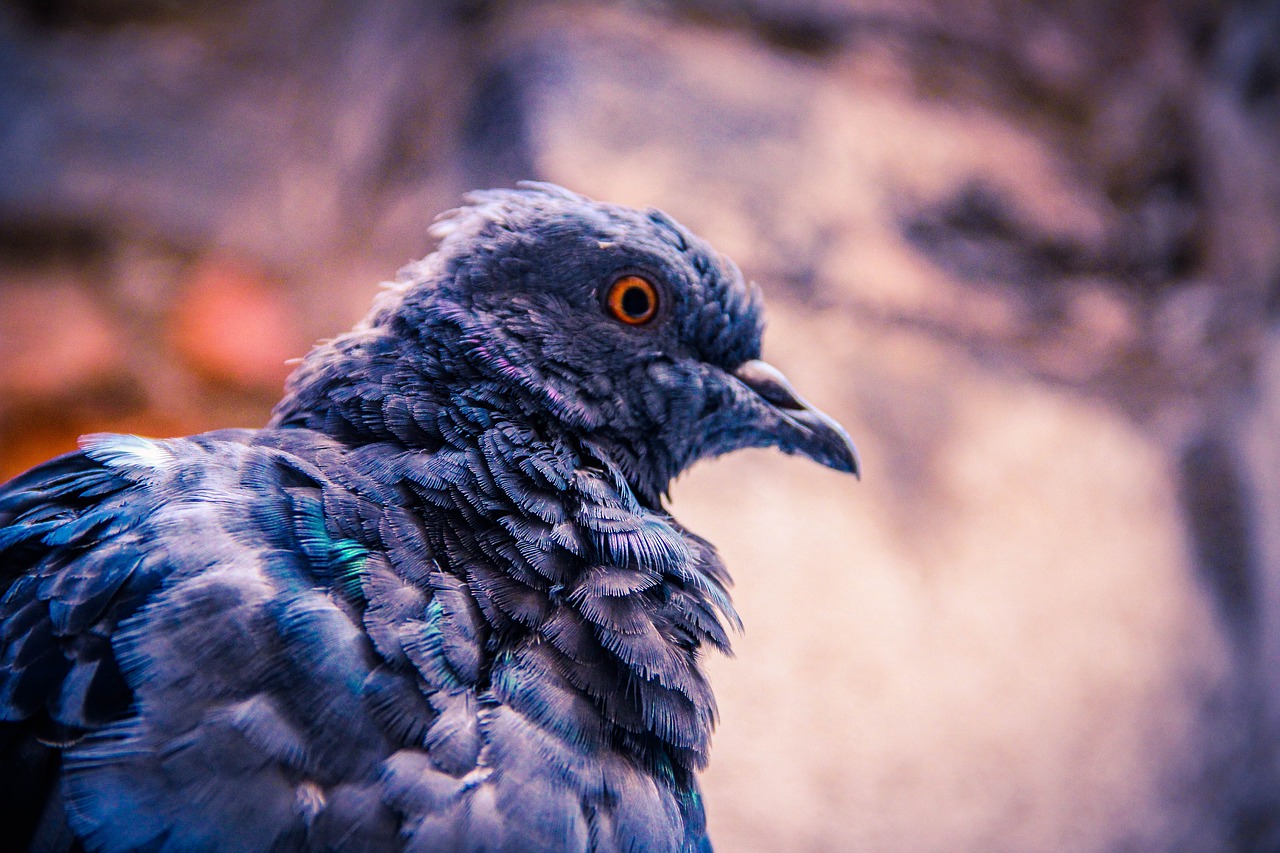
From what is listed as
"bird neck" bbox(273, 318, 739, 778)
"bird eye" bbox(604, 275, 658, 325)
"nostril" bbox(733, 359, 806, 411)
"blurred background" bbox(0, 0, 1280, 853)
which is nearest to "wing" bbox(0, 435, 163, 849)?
"bird neck" bbox(273, 318, 739, 778)

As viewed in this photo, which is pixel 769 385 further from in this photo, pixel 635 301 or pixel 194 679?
pixel 194 679

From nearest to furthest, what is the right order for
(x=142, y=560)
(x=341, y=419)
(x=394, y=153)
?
(x=142, y=560), (x=341, y=419), (x=394, y=153)

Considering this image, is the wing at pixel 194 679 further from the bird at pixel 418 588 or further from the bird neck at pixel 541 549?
the bird neck at pixel 541 549

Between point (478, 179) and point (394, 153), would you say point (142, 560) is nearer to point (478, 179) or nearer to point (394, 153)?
point (478, 179)

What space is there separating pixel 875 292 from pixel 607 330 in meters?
2.93

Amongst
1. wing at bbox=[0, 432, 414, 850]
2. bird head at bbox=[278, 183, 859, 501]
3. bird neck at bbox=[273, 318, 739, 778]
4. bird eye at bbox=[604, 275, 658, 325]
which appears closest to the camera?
wing at bbox=[0, 432, 414, 850]

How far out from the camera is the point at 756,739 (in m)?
3.53

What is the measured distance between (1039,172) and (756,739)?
12.3ft

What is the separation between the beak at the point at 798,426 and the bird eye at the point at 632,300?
31cm

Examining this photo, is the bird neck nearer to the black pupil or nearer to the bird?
the bird

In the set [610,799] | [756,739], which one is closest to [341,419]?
[610,799]

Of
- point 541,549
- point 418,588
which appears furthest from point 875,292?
point 418,588

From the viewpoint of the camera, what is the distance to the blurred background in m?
3.81

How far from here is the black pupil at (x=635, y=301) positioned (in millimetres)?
2008
